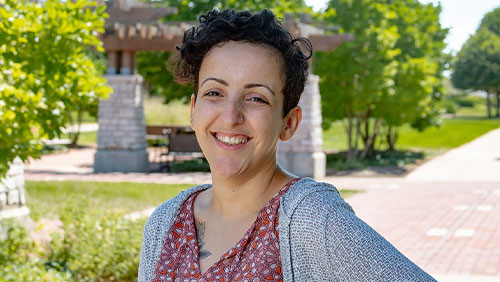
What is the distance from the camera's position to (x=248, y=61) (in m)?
1.71

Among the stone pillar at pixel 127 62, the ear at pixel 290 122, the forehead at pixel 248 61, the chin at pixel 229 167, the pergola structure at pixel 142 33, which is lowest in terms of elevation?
the chin at pixel 229 167

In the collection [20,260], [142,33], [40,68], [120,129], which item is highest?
[142,33]

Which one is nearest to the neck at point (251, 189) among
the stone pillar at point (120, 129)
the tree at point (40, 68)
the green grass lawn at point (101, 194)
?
the tree at point (40, 68)

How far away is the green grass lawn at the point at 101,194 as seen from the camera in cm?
1171

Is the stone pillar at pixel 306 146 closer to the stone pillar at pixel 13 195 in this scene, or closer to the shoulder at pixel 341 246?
the stone pillar at pixel 13 195

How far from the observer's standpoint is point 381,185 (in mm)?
15953

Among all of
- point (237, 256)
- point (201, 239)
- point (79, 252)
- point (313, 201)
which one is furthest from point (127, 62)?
point (313, 201)

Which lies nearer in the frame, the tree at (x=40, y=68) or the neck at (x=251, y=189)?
the neck at (x=251, y=189)

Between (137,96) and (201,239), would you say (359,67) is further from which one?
(201,239)

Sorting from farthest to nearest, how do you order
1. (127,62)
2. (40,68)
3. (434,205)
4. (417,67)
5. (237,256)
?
(417,67)
(127,62)
(434,205)
(40,68)
(237,256)

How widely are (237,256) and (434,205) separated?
37.7 ft

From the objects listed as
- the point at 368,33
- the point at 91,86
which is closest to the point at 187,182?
the point at 368,33

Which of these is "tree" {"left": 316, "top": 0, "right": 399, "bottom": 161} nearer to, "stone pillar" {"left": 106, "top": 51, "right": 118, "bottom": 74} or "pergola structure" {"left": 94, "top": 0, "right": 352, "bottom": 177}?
"pergola structure" {"left": 94, "top": 0, "right": 352, "bottom": 177}

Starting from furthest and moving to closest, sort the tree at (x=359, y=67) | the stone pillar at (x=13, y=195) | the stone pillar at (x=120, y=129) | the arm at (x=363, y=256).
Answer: the tree at (x=359, y=67)
the stone pillar at (x=120, y=129)
the stone pillar at (x=13, y=195)
the arm at (x=363, y=256)
